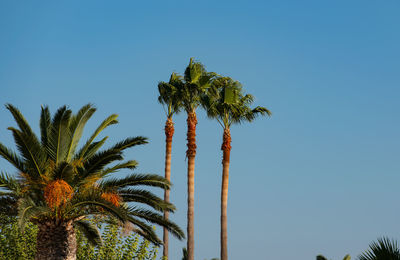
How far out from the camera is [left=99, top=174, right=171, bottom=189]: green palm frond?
2334 cm

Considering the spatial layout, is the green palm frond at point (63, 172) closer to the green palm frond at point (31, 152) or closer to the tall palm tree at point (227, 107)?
→ the green palm frond at point (31, 152)

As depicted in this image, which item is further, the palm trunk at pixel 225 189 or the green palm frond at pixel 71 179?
the palm trunk at pixel 225 189

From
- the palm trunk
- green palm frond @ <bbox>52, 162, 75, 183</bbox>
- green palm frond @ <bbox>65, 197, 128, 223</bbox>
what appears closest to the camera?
green palm frond @ <bbox>65, 197, 128, 223</bbox>

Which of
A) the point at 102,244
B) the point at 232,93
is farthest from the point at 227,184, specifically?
the point at 102,244

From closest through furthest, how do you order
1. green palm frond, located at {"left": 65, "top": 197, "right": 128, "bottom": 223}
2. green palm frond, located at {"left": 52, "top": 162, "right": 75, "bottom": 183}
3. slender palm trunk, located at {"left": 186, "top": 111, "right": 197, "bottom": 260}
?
green palm frond, located at {"left": 65, "top": 197, "right": 128, "bottom": 223} → green palm frond, located at {"left": 52, "top": 162, "right": 75, "bottom": 183} → slender palm trunk, located at {"left": 186, "top": 111, "right": 197, "bottom": 260}

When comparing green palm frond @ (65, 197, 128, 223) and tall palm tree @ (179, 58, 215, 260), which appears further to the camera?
tall palm tree @ (179, 58, 215, 260)

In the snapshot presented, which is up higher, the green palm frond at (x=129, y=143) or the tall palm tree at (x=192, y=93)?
the tall palm tree at (x=192, y=93)

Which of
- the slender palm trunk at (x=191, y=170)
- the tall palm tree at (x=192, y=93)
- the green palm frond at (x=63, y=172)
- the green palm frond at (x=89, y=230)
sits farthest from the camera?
the tall palm tree at (x=192, y=93)

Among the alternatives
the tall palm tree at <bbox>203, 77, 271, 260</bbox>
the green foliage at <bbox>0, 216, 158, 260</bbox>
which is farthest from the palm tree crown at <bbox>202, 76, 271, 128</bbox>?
the green foliage at <bbox>0, 216, 158, 260</bbox>

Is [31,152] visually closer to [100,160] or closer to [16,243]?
[100,160]

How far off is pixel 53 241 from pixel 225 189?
19.1m

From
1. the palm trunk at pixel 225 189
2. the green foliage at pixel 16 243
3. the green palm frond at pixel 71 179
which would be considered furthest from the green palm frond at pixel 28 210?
the palm trunk at pixel 225 189

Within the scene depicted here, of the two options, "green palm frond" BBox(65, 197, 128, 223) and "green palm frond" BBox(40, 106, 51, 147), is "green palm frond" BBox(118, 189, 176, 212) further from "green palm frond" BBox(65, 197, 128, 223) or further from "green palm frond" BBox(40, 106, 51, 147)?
"green palm frond" BBox(40, 106, 51, 147)

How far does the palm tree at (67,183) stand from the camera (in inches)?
858
